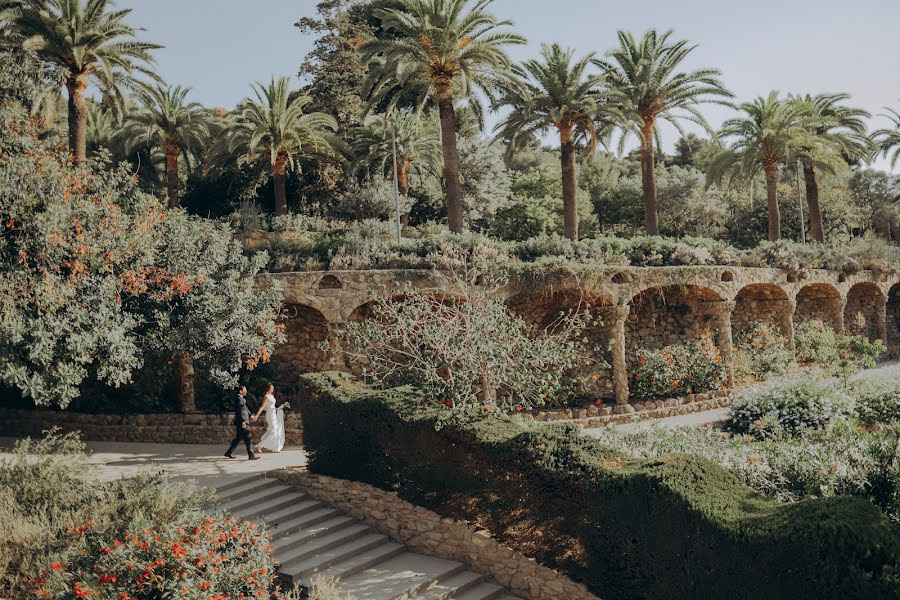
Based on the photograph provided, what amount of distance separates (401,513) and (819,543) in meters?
6.94

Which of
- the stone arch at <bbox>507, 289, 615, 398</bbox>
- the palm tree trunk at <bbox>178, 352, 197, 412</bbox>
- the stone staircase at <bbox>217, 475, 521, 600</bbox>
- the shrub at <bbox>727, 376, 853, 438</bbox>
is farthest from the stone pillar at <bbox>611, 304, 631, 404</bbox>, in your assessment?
the palm tree trunk at <bbox>178, 352, 197, 412</bbox>

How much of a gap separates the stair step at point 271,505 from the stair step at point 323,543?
1.08m

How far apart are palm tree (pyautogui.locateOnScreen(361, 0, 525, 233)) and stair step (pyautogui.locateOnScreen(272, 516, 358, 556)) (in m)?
10.0

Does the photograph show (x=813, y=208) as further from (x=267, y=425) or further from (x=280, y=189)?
(x=267, y=425)

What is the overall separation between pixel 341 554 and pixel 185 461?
517cm

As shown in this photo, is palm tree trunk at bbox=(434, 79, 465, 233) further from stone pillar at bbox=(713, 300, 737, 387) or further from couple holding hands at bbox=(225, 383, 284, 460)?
stone pillar at bbox=(713, 300, 737, 387)

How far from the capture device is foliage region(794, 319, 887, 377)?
24.0 metres

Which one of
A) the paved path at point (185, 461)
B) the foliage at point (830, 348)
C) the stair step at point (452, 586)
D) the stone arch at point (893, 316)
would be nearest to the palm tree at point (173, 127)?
the paved path at point (185, 461)

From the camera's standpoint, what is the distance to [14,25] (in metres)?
17.5

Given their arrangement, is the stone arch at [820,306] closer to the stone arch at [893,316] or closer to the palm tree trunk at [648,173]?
the stone arch at [893,316]

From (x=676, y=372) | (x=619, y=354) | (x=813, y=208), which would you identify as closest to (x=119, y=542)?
(x=619, y=354)

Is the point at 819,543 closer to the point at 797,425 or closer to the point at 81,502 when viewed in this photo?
the point at 797,425

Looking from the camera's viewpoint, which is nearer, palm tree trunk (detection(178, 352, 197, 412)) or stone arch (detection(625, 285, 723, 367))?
palm tree trunk (detection(178, 352, 197, 412))

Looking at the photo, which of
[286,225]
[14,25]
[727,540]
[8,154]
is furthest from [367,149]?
[727,540]
